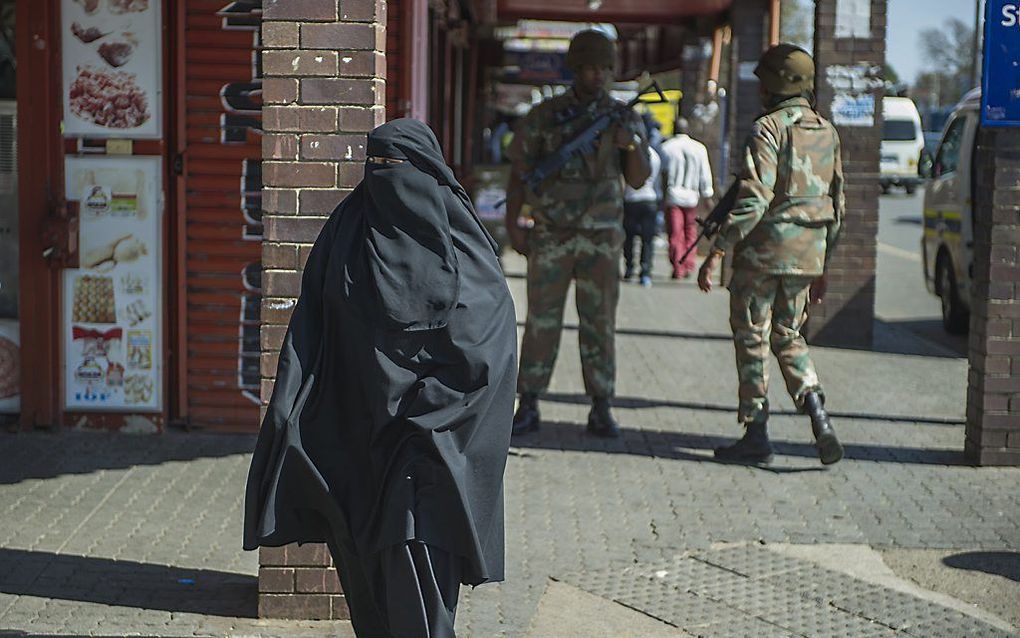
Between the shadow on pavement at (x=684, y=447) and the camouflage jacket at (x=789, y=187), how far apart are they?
1.11 m

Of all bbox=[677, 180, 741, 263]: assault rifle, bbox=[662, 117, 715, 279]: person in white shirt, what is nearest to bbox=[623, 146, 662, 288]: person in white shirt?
bbox=[662, 117, 715, 279]: person in white shirt

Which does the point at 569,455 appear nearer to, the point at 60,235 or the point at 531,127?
the point at 531,127

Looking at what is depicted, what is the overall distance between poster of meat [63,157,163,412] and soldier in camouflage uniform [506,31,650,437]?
199 cm

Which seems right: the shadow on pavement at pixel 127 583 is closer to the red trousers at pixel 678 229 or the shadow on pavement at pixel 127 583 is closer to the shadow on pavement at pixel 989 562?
the shadow on pavement at pixel 989 562

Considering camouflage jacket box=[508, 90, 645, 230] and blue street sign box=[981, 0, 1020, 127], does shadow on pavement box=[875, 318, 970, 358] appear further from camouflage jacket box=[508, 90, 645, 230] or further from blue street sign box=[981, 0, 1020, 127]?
camouflage jacket box=[508, 90, 645, 230]

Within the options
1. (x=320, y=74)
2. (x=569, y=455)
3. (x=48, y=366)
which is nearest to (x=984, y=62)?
(x=569, y=455)

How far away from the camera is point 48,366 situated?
25.6 feet

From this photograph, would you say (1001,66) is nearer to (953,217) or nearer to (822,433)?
(822,433)

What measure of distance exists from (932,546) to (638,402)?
133 inches

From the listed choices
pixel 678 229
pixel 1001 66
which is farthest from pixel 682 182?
pixel 1001 66

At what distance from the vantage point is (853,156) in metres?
11.9

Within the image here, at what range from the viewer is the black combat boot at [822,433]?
743cm

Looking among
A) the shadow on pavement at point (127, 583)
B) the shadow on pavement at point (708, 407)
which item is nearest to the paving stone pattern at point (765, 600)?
the shadow on pavement at point (127, 583)

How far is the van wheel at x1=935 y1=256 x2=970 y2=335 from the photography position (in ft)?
43.9
